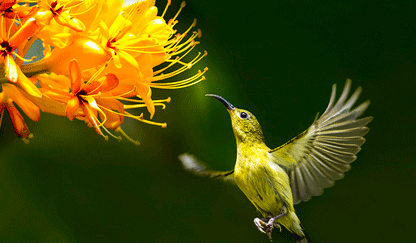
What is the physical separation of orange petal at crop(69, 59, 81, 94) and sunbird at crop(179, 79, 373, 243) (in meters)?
0.29

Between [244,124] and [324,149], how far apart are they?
160mm

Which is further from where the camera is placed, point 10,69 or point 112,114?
point 112,114

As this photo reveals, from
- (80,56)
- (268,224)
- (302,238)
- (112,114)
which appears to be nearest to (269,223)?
(268,224)

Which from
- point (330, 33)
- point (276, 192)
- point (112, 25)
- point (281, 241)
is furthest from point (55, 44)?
point (330, 33)

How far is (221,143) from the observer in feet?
3.35

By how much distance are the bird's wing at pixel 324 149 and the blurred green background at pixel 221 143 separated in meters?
0.20

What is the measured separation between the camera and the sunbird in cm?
75

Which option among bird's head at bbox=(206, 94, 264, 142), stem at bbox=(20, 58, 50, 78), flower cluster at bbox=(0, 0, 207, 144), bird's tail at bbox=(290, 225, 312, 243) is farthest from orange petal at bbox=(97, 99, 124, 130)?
bird's tail at bbox=(290, 225, 312, 243)

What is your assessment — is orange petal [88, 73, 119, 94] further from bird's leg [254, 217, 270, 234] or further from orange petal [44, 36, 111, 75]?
bird's leg [254, 217, 270, 234]

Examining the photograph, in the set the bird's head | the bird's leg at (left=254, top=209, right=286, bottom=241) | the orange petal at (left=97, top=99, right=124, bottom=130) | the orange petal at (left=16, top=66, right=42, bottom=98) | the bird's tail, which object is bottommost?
the bird's tail

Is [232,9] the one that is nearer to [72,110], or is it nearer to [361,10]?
[361,10]

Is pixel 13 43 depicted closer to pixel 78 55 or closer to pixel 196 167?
pixel 78 55

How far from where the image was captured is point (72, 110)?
0.51 meters

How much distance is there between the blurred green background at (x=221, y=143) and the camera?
106cm
